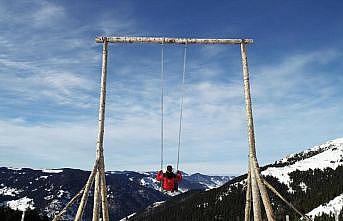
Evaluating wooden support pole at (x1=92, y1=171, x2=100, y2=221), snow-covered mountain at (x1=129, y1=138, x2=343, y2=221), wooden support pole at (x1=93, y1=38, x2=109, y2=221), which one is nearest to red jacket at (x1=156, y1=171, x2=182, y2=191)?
wooden support pole at (x1=93, y1=38, x2=109, y2=221)

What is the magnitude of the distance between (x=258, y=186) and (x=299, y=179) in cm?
18056

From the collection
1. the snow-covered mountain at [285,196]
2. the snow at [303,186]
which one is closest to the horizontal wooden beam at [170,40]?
the snow-covered mountain at [285,196]

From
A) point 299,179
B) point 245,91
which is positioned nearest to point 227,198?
point 299,179

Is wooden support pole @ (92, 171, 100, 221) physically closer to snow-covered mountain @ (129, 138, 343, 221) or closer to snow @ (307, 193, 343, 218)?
snow @ (307, 193, 343, 218)

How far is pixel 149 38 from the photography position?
42.7 feet

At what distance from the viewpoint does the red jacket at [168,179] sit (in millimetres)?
12711

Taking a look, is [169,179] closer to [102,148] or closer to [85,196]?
[102,148]

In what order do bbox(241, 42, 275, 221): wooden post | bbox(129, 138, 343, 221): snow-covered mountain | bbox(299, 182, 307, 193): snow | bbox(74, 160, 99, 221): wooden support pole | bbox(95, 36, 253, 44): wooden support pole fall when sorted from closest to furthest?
bbox(74, 160, 99, 221): wooden support pole, bbox(241, 42, 275, 221): wooden post, bbox(95, 36, 253, 44): wooden support pole, bbox(129, 138, 343, 221): snow-covered mountain, bbox(299, 182, 307, 193): snow

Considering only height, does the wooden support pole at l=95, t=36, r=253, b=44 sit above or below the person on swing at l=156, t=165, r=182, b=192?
above

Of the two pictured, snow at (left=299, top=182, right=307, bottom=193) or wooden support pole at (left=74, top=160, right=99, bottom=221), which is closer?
wooden support pole at (left=74, top=160, right=99, bottom=221)

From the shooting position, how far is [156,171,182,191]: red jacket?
1271 centimetres

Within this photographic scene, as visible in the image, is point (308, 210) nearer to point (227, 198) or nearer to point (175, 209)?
point (227, 198)

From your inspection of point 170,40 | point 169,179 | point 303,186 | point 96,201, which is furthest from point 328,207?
point 96,201

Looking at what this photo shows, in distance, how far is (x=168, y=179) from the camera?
12.8 m
